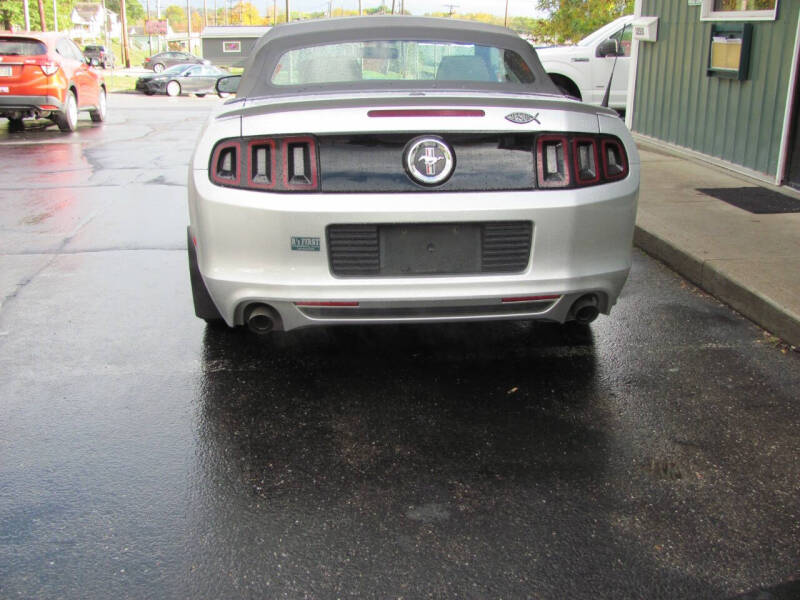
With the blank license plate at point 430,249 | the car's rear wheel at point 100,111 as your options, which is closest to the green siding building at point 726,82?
the blank license plate at point 430,249

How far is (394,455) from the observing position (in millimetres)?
3408

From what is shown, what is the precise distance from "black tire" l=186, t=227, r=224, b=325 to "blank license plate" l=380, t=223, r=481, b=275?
122 centimetres

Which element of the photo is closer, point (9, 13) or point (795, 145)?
point (795, 145)

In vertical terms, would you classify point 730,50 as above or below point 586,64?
above

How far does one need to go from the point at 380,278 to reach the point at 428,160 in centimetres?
53

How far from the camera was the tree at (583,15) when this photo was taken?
22312 mm

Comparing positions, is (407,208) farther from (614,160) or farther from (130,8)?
(130,8)

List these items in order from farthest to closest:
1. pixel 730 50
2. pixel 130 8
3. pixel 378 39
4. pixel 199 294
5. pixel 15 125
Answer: pixel 130 8
pixel 15 125
pixel 730 50
pixel 378 39
pixel 199 294

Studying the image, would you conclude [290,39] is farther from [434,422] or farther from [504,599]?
[504,599]

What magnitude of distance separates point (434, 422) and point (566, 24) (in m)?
21.5

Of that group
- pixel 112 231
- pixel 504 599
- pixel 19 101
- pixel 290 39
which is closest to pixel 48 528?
pixel 504 599

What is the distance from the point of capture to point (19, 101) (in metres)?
15.3

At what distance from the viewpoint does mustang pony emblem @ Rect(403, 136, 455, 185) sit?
3607 millimetres

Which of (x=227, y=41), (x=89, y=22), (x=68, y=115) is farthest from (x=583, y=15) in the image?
(x=89, y=22)
